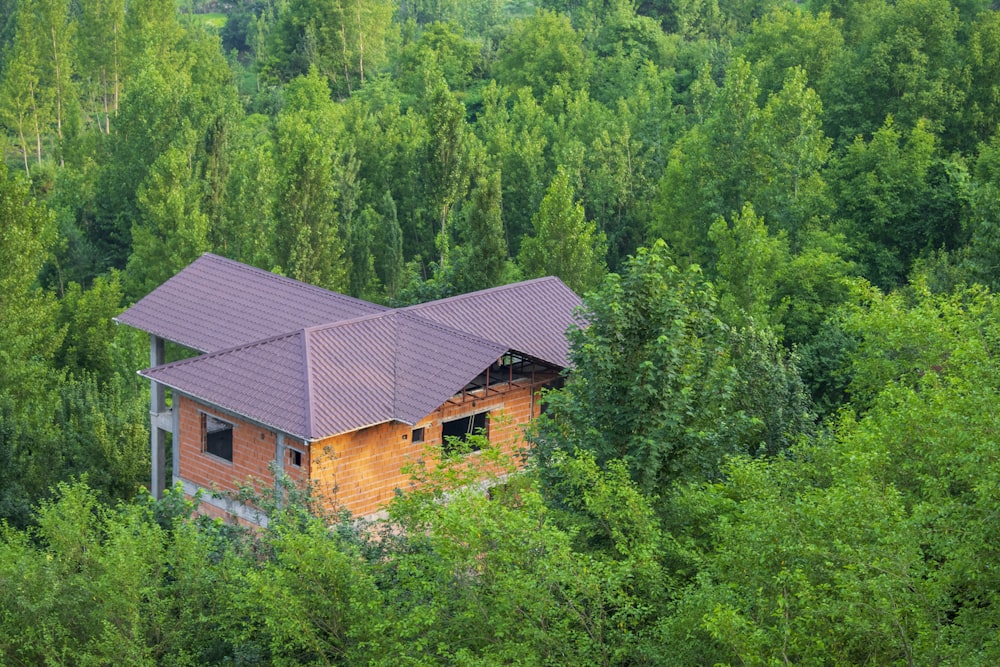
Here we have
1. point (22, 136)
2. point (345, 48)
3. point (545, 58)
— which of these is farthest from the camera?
point (345, 48)

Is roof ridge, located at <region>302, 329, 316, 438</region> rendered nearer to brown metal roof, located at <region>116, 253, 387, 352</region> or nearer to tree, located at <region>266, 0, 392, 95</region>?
brown metal roof, located at <region>116, 253, 387, 352</region>

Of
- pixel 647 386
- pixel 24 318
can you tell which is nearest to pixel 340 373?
pixel 647 386

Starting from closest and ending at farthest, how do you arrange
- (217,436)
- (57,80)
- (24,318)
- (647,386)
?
(647,386) < (217,436) < (24,318) < (57,80)

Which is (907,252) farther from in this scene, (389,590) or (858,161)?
(389,590)

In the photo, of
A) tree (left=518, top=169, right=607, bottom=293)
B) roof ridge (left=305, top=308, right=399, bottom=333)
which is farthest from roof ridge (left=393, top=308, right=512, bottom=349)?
tree (left=518, top=169, right=607, bottom=293)

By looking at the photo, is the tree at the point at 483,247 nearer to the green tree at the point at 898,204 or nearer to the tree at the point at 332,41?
the green tree at the point at 898,204

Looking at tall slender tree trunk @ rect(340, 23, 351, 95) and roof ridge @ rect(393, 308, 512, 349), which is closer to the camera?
roof ridge @ rect(393, 308, 512, 349)

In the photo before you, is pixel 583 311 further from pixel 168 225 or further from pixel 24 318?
pixel 168 225
